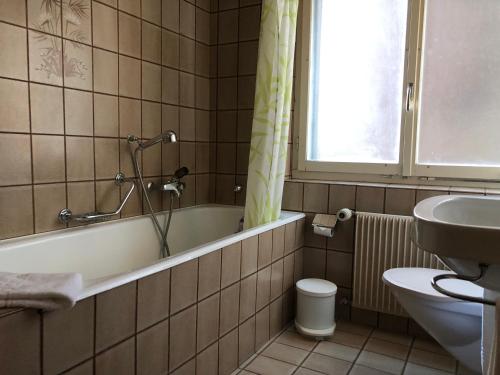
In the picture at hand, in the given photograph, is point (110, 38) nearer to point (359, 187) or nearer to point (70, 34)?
point (70, 34)

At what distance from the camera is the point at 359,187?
2.34 meters

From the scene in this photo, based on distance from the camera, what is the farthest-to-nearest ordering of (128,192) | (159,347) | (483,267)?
(128,192)
(159,347)
(483,267)

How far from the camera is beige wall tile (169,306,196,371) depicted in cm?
144

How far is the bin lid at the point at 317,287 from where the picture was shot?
7.08ft

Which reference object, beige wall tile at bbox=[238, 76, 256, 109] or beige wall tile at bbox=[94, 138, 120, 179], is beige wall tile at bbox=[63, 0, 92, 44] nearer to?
beige wall tile at bbox=[94, 138, 120, 179]

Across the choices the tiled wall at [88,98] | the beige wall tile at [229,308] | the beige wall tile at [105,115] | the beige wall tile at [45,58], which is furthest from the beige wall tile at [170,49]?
the beige wall tile at [229,308]

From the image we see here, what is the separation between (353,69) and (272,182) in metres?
0.88

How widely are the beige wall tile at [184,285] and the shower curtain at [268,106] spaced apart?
2.24 ft

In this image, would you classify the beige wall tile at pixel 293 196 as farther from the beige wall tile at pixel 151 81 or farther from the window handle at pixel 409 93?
the beige wall tile at pixel 151 81

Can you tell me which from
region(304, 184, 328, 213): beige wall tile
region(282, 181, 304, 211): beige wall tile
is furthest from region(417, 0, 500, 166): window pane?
region(282, 181, 304, 211): beige wall tile

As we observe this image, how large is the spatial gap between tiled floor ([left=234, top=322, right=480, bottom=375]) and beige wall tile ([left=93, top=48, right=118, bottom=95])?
1.44 meters

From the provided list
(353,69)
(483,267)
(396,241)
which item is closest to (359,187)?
(396,241)

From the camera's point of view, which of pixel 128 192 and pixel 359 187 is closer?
pixel 128 192

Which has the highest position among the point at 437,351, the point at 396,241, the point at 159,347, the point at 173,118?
the point at 173,118
